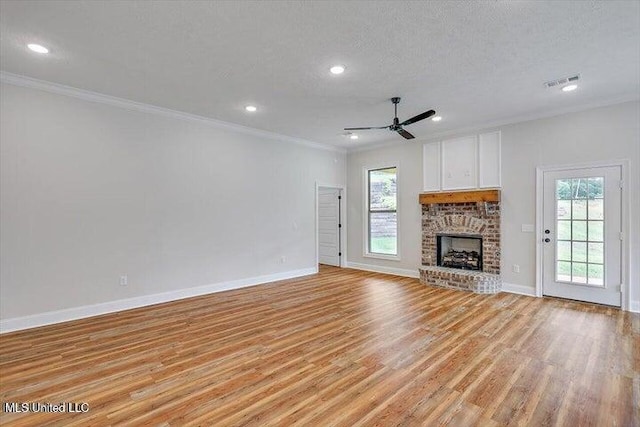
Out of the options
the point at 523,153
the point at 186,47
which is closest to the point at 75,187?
the point at 186,47

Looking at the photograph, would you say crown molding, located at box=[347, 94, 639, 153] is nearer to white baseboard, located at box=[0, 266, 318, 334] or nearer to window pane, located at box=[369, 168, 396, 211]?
window pane, located at box=[369, 168, 396, 211]

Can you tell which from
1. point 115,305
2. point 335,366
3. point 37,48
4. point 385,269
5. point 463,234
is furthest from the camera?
point 385,269

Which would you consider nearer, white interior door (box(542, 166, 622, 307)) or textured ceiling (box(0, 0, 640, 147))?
textured ceiling (box(0, 0, 640, 147))

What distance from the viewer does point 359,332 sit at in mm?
3639

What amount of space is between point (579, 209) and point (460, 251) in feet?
6.55

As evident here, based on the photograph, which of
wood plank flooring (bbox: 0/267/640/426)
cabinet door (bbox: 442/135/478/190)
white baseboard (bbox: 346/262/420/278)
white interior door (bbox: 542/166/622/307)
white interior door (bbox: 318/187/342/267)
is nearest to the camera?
wood plank flooring (bbox: 0/267/640/426)

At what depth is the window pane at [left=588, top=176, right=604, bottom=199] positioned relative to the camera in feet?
15.3

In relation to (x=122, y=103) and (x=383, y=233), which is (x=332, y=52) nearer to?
(x=122, y=103)

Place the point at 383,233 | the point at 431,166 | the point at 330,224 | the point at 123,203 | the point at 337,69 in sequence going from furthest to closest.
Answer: the point at 330,224 < the point at 383,233 < the point at 431,166 < the point at 123,203 < the point at 337,69

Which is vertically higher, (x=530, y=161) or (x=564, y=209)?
(x=530, y=161)

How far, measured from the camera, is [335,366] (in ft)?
9.29

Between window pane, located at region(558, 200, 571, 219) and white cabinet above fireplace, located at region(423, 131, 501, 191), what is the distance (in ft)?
3.09

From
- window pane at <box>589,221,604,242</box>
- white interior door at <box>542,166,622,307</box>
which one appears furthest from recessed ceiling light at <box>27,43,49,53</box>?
window pane at <box>589,221,604,242</box>

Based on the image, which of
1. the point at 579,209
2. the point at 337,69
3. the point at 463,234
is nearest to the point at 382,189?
the point at 463,234
